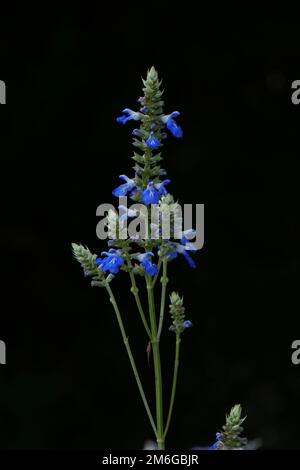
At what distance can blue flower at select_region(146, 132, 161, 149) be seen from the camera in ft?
7.18

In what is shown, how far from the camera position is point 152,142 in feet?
7.22

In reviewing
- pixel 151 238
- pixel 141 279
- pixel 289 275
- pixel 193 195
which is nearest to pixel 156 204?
pixel 151 238

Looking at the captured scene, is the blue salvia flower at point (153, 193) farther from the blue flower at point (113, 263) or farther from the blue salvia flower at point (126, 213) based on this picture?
the blue flower at point (113, 263)

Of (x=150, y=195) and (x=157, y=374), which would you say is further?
(x=157, y=374)

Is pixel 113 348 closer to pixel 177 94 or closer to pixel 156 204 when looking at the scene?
pixel 177 94

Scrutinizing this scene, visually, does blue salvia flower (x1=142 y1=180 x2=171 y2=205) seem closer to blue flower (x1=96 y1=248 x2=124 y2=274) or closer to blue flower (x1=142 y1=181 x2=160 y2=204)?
blue flower (x1=142 y1=181 x2=160 y2=204)

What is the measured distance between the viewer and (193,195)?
549 cm

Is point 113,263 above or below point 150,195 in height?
below

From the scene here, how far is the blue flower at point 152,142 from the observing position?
2188mm

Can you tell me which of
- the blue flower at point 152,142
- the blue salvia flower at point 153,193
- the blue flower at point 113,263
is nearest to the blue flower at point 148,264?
the blue flower at point 113,263

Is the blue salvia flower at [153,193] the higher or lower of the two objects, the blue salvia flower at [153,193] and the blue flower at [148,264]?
the higher

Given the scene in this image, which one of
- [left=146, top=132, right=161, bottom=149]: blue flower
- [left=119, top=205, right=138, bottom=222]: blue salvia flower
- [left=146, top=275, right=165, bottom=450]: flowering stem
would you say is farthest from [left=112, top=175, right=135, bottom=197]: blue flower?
[left=146, top=275, right=165, bottom=450]: flowering stem

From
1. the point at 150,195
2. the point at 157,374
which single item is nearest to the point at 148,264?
the point at 150,195

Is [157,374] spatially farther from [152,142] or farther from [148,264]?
[152,142]
